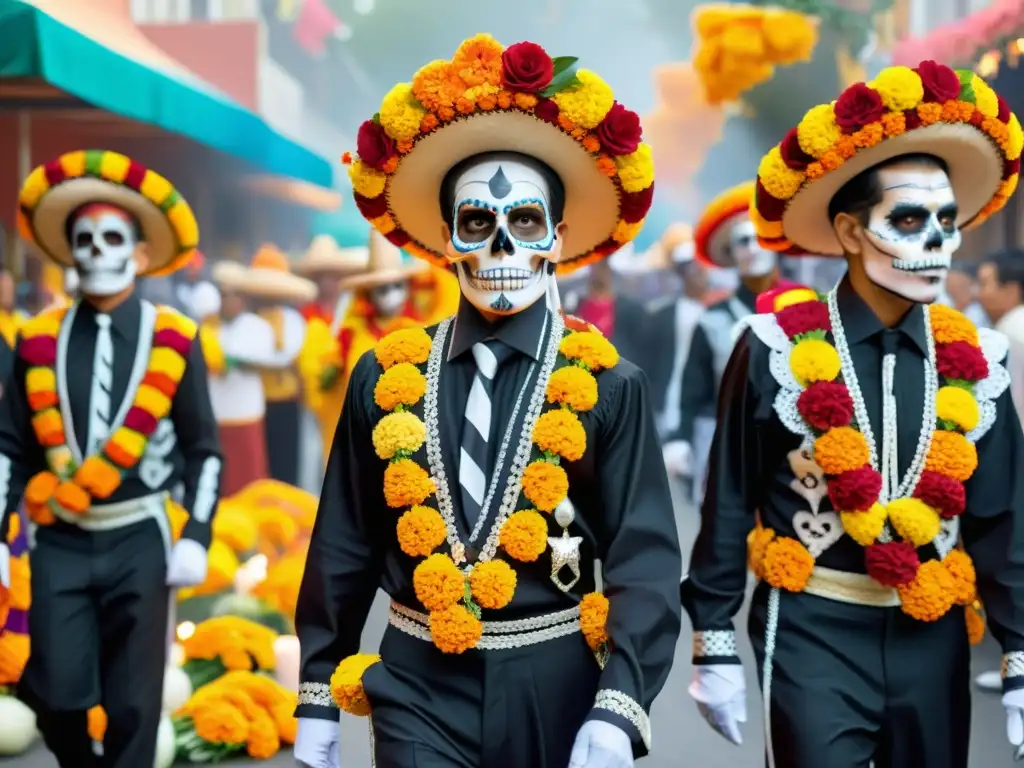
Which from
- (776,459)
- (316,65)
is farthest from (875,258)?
(316,65)

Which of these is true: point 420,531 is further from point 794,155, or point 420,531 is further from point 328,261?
point 328,261

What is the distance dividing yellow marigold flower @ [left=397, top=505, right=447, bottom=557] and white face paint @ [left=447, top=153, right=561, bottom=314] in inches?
20.1

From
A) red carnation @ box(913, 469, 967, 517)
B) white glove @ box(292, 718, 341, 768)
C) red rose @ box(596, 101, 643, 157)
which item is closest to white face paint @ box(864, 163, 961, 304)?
red carnation @ box(913, 469, 967, 517)

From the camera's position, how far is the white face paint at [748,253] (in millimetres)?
8000

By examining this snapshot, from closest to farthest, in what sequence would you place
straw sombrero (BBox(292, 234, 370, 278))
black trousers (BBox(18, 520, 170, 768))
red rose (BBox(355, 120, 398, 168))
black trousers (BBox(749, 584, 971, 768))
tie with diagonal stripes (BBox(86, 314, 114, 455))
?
red rose (BBox(355, 120, 398, 168))
black trousers (BBox(749, 584, 971, 768))
black trousers (BBox(18, 520, 170, 768))
tie with diagonal stripes (BBox(86, 314, 114, 455))
straw sombrero (BBox(292, 234, 370, 278))

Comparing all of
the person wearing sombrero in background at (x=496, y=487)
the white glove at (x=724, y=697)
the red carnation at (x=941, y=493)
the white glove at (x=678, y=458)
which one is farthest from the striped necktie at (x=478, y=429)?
the white glove at (x=678, y=458)

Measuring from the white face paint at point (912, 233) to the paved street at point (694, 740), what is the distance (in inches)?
110

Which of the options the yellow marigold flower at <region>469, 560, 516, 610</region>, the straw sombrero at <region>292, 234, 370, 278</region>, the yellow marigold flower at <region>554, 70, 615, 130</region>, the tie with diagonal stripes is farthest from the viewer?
the straw sombrero at <region>292, 234, 370, 278</region>

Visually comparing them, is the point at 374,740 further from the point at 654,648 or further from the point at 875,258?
the point at 875,258

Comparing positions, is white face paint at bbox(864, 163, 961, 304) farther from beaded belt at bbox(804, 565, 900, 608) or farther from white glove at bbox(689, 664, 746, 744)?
white glove at bbox(689, 664, 746, 744)

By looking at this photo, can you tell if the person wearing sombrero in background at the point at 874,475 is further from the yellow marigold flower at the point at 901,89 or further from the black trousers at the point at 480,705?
the black trousers at the point at 480,705

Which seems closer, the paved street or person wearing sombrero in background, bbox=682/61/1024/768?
person wearing sombrero in background, bbox=682/61/1024/768

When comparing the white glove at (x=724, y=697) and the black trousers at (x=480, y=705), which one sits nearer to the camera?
the black trousers at (x=480, y=705)

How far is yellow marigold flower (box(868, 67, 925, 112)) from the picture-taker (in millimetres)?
3484
